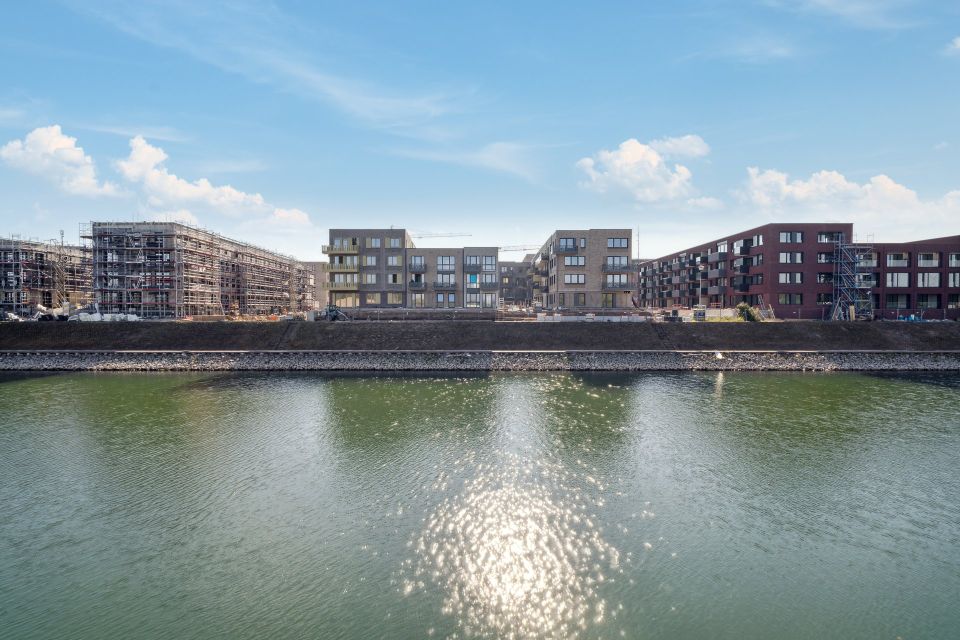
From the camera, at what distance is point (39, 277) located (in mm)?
82000

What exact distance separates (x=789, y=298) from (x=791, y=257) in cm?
677

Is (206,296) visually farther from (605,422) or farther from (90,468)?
(605,422)

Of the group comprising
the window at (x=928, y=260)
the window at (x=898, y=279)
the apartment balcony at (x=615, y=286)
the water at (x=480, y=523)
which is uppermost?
the window at (x=928, y=260)

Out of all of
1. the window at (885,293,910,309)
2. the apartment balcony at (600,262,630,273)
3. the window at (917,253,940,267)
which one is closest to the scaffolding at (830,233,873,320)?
the window at (885,293,910,309)

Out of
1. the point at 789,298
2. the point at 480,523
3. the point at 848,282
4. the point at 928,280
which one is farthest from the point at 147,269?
the point at 928,280

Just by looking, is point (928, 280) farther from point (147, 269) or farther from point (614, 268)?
point (147, 269)

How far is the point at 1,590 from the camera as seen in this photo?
12.8 metres

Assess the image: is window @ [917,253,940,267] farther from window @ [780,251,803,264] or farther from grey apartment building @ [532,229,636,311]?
grey apartment building @ [532,229,636,311]

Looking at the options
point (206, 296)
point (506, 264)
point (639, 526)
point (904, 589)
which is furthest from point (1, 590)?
point (506, 264)

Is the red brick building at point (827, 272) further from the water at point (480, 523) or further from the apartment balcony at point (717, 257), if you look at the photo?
the water at point (480, 523)

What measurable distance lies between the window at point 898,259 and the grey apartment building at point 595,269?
145 ft

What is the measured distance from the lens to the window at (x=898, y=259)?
72938 millimetres

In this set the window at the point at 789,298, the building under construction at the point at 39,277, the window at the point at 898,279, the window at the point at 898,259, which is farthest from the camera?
the building under construction at the point at 39,277

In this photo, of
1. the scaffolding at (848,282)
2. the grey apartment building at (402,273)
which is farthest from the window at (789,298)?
the grey apartment building at (402,273)
